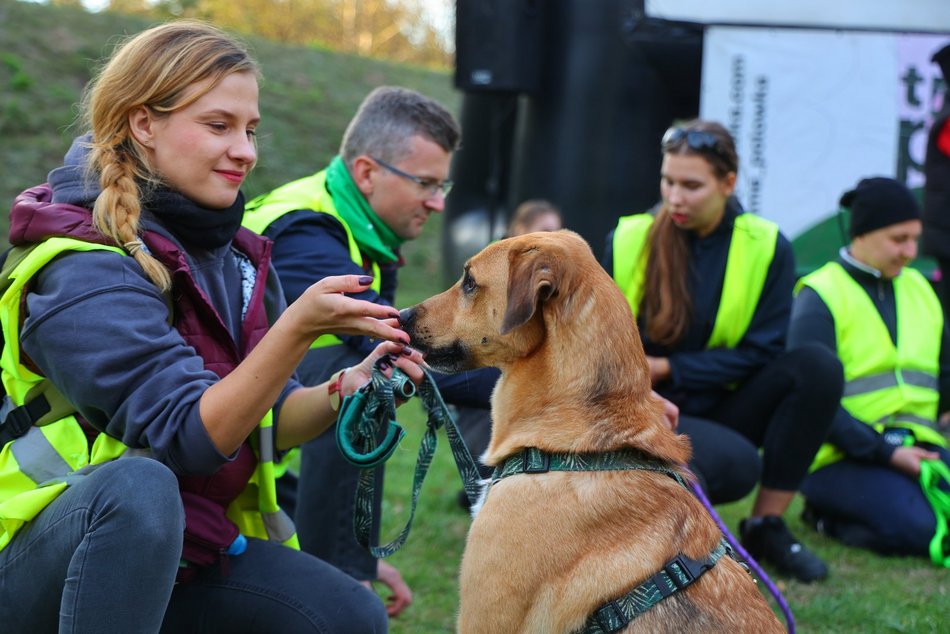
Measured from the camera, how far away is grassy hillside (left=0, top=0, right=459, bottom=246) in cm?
1430

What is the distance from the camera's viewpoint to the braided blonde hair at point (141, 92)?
2625 mm

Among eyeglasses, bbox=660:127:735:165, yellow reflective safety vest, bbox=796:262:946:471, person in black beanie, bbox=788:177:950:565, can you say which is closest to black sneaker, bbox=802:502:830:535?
person in black beanie, bbox=788:177:950:565

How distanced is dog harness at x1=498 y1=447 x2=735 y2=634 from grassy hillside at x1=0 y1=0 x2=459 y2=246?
9531 millimetres

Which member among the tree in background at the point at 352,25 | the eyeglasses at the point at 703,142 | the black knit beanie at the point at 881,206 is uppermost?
the tree in background at the point at 352,25

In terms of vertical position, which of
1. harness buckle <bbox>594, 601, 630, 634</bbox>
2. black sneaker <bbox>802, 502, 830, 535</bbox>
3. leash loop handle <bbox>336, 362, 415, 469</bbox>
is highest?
leash loop handle <bbox>336, 362, 415, 469</bbox>

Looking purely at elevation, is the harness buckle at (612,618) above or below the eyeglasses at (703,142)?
below

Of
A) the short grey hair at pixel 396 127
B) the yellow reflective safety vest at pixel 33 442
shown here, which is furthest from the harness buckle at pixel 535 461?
the short grey hair at pixel 396 127

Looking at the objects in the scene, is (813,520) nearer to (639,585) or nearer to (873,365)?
(873,365)

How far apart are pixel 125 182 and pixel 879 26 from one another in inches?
340

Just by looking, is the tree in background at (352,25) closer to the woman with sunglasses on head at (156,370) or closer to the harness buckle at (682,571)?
the woman with sunglasses on head at (156,370)

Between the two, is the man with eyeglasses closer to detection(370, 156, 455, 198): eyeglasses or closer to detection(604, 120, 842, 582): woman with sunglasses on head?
detection(370, 156, 455, 198): eyeglasses

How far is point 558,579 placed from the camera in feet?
8.60

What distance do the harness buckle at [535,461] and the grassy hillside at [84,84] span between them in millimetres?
9468

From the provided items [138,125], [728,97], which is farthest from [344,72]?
[138,125]
